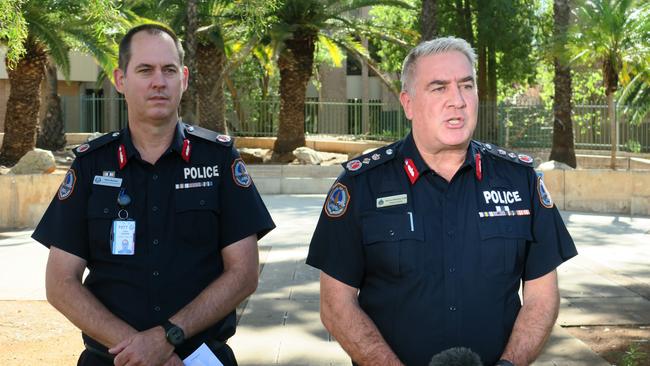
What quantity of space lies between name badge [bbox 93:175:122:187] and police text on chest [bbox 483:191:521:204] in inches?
50.2

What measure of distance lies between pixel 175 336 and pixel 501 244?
1110mm

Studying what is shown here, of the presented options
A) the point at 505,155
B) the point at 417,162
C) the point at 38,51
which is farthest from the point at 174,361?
the point at 38,51

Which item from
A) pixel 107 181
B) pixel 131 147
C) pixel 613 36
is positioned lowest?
pixel 107 181

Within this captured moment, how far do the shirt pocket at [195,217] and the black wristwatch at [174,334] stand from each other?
1.06ft

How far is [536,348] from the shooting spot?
2.93 meters

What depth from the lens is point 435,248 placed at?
9.75ft

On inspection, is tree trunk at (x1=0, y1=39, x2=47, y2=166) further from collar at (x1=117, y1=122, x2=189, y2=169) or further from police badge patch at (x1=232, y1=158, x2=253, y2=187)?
police badge patch at (x1=232, y1=158, x2=253, y2=187)

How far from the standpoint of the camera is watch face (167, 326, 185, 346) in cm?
296

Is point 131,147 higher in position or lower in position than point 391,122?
lower

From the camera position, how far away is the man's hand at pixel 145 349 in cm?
290

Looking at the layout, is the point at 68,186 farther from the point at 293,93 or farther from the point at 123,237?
the point at 293,93

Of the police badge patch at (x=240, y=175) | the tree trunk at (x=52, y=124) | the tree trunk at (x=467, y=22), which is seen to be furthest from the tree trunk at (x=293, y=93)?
the police badge patch at (x=240, y=175)

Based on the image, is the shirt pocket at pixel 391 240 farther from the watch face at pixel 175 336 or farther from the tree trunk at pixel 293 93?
the tree trunk at pixel 293 93

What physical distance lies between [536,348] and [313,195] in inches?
579
